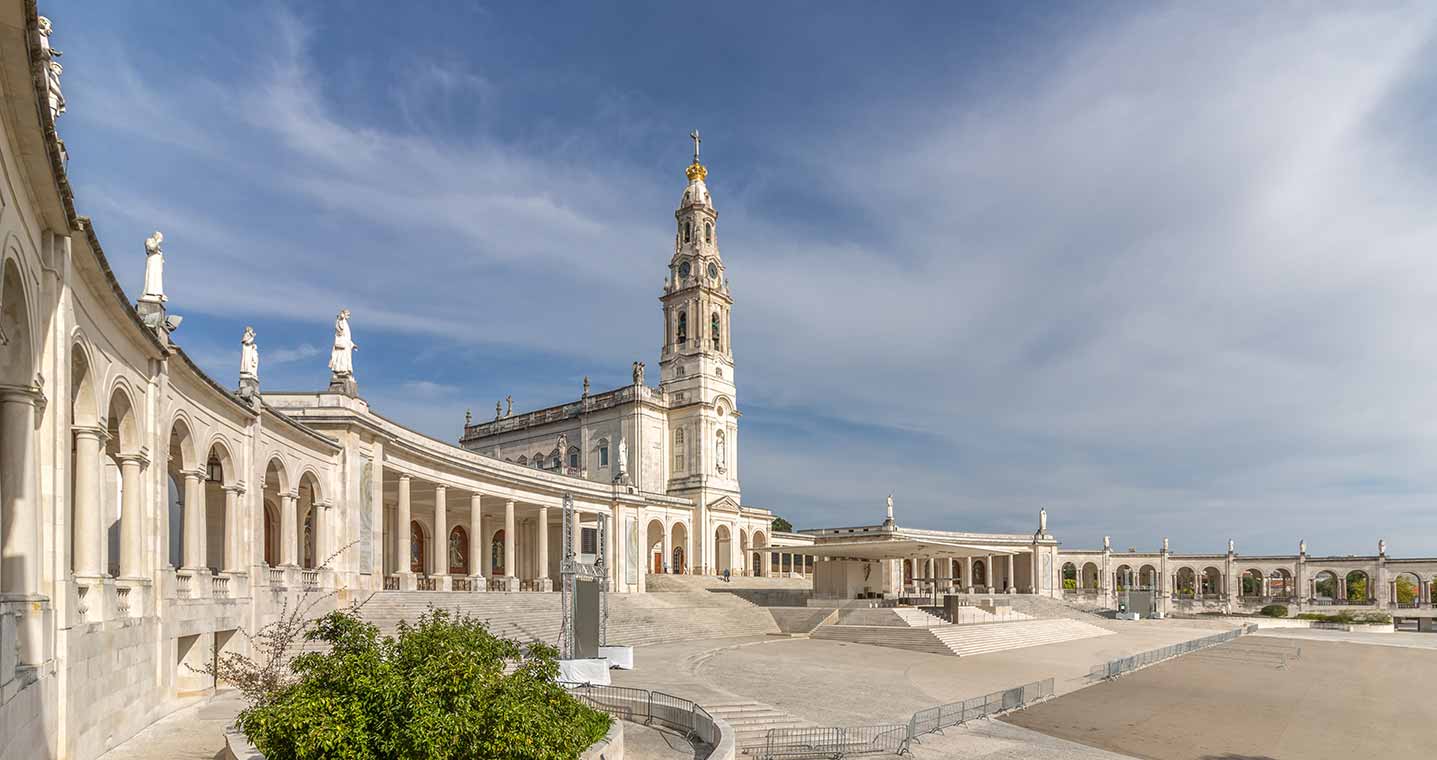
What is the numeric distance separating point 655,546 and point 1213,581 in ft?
193

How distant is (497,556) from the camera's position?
2566 inches

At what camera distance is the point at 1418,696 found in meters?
30.9

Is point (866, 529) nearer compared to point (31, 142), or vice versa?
point (31, 142)

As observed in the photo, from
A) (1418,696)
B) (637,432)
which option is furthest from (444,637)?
(637,432)

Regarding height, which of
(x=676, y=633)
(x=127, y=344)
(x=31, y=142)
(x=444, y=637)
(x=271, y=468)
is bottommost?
(x=676, y=633)

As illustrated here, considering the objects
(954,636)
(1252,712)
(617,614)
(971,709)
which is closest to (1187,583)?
(954,636)

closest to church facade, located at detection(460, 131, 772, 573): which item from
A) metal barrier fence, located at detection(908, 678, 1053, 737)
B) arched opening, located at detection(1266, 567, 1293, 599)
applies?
metal barrier fence, located at detection(908, 678, 1053, 737)

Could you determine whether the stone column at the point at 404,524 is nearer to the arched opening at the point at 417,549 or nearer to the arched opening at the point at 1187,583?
the arched opening at the point at 417,549

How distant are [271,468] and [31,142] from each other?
70.7 ft

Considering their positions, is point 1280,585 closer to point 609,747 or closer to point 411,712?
point 609,747

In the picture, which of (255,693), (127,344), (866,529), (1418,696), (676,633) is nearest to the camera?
(255,693)

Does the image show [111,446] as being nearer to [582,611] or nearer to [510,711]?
[582,611]

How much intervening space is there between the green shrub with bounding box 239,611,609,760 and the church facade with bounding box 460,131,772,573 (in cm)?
5858

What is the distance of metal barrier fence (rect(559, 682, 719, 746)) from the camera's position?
20047mm
